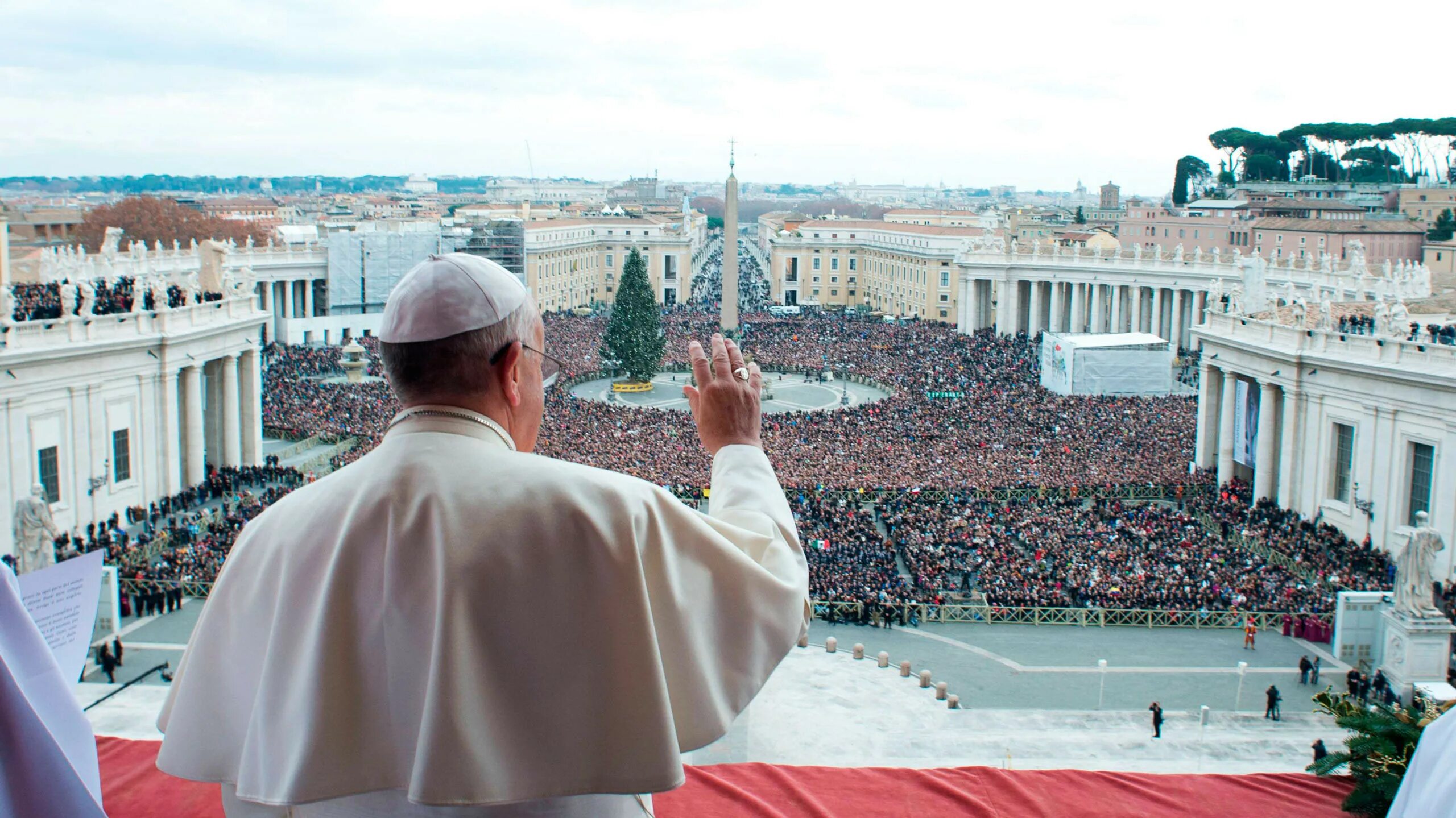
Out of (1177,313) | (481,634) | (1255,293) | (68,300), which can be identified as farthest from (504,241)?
(481,634)

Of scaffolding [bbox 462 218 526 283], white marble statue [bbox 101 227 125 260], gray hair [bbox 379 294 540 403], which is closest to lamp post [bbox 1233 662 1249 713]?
gray hair [bbox 379 294 540 403]

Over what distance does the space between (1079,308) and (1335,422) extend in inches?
1473

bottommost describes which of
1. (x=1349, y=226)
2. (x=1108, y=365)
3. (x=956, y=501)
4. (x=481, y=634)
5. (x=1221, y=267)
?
(x=956, y=501)

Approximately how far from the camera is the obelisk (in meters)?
59.2

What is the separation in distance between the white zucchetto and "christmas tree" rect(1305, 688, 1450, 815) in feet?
15.1

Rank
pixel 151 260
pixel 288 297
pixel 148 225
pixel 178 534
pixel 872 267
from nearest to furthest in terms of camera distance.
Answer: pixel 178 534, pixel 151 260, pixel 288 297, pixel 148 225, pixel 872 267

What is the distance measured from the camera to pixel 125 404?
29.5 metres

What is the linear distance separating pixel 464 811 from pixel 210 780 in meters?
0.62

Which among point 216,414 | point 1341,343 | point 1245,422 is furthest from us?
point 216,414

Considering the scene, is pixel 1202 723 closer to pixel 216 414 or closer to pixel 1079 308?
pixel 216 414

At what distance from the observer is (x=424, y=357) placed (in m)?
2.61

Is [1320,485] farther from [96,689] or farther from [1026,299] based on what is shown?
[1026,299]

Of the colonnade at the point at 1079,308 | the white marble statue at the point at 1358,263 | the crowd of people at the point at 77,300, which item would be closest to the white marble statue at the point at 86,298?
the crowd of people at the point at 77,300

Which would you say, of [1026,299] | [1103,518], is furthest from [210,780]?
[1026,299]
